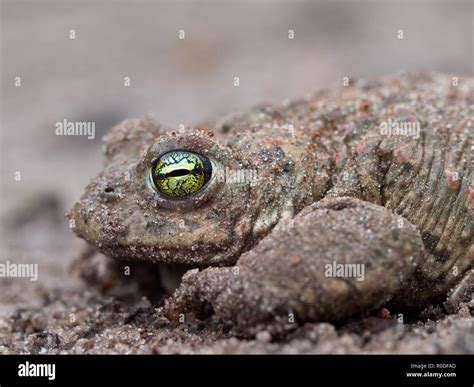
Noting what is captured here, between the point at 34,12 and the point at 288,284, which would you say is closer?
the point at 288,284

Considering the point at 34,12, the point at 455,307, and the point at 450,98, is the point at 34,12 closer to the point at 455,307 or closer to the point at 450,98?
the point at 450,98
